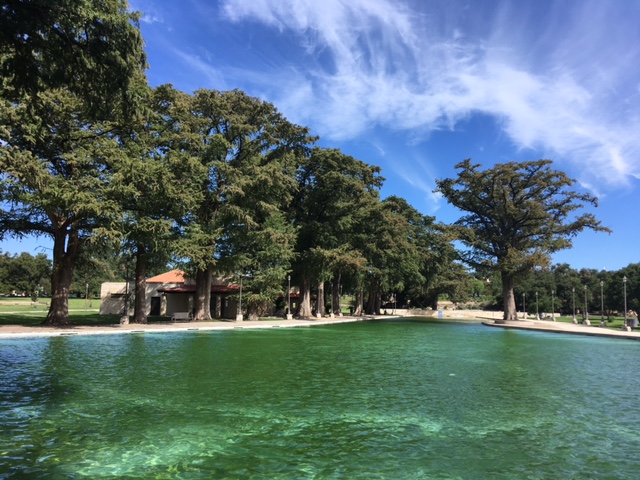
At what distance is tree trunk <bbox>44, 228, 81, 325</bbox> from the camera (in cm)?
2781

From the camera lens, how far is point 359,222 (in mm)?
51562

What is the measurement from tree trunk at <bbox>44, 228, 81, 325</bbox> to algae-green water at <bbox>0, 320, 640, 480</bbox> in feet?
38.5

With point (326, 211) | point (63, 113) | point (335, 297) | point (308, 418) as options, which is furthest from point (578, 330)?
point (63, 113)

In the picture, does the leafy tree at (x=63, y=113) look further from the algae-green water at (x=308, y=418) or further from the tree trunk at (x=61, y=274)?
the algae-green water at (x=308, y=418)

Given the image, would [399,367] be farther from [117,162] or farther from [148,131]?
[148,131]

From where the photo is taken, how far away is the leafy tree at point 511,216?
47656 millimetres

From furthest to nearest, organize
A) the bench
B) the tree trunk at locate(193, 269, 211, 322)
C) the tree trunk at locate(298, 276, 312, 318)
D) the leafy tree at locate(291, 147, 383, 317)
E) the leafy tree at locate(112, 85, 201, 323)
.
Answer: the tree trunk at locate(298, 276, 312, 318), the leafy tree at locate(291, 147, 383, 317), the bench, the tree trunk at locate(193, 269, 211, 322), the leafy tree at locate(112, 85, 201, 323)

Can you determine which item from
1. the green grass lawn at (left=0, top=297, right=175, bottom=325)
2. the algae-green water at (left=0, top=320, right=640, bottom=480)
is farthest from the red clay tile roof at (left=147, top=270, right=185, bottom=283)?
the algae-green water at (left=0, top=320, right=640, bottom=480)

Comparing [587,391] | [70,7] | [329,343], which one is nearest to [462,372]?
[587,391]

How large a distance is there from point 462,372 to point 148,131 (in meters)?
26.5

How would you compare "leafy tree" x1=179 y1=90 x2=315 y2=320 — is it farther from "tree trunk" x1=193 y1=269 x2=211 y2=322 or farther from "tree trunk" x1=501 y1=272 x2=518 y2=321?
"tree trunk" x1=501 y1=272 x2=518 y2=321

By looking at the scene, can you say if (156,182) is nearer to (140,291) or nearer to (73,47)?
(140,291)

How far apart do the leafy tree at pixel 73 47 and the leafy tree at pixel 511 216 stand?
43020mm

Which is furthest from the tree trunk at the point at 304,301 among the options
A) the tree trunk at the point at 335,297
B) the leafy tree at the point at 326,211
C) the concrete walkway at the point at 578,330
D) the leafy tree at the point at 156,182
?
the concrete walkway at the point at 578,330
